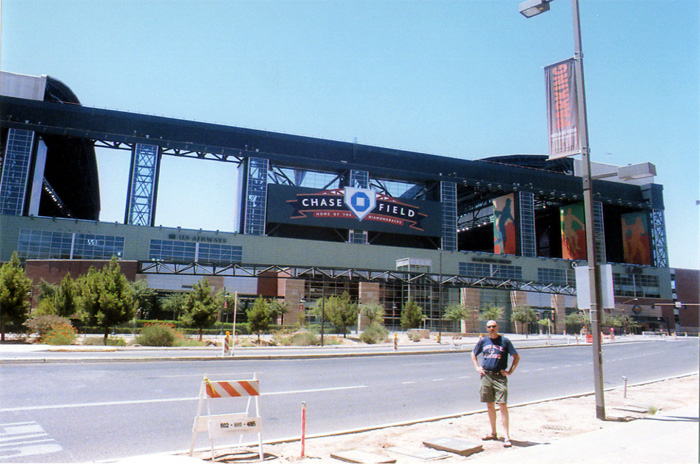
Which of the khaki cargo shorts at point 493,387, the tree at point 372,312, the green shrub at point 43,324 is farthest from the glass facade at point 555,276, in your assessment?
the khaki cargo shorts at point 493,387

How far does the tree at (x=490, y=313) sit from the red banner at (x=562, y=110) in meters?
62.4

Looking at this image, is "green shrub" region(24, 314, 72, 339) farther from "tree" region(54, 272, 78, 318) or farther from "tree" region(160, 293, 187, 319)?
"tree" region(160, 293, 187, 319)

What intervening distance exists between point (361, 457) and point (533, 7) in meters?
8.94

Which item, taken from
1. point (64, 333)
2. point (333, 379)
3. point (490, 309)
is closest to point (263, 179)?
point (490, 309)

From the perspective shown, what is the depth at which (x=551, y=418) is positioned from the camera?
997 centimetres

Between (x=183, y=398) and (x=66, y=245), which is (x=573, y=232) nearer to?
(x=66, y=245)

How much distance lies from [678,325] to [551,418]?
111 meters

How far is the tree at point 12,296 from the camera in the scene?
29172mm

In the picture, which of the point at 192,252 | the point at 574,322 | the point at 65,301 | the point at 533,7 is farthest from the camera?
the point at 574,322

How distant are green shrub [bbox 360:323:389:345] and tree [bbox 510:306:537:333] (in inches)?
1410

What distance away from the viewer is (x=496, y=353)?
7.93 meters

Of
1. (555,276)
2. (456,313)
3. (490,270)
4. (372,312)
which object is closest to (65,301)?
(372,312)

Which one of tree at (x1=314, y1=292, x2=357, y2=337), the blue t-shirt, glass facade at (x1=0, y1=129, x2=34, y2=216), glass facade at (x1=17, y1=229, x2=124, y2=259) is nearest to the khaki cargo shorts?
the blue t-shirt

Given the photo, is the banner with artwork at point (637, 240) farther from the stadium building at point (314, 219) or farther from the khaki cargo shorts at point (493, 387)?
the khaki cargo shorts at point (493, 387)
